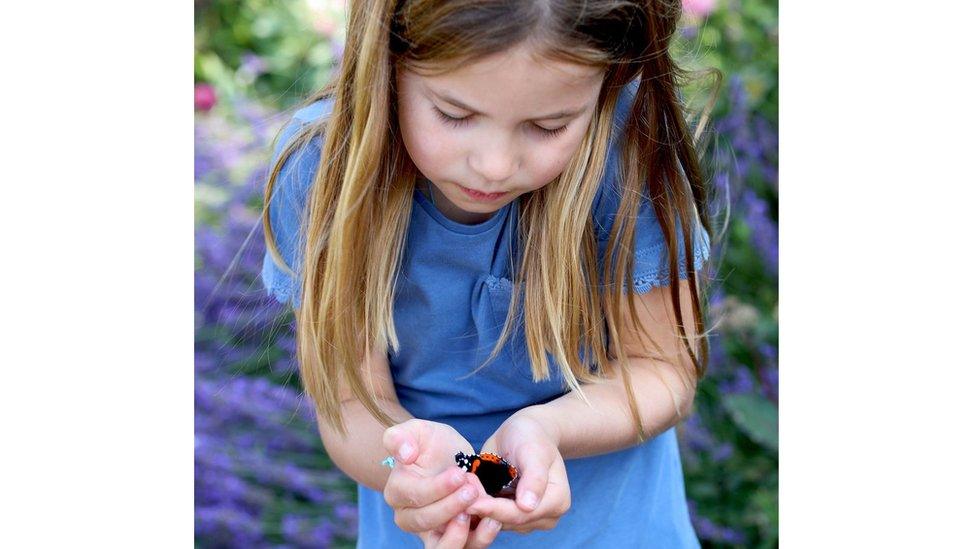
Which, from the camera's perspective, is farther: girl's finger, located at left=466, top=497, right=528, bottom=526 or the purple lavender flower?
the purple lavender flower

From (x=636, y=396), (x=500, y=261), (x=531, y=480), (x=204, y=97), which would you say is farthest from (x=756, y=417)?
(x=204, y=97)

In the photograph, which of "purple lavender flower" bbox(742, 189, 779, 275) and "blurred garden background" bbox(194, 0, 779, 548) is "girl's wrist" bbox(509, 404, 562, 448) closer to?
"blurred garden background" bbox(194, 0, 779, 548)

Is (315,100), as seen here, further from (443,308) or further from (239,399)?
(239,399)

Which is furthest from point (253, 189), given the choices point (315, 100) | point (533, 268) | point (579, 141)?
point (579, 141)

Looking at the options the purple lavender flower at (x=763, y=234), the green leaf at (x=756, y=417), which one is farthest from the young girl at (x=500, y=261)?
the purple lavender flower at (x=763, y=234)

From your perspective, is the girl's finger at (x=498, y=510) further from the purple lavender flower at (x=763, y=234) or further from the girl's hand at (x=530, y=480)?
the purple lavender flower at (x=763, y=234)

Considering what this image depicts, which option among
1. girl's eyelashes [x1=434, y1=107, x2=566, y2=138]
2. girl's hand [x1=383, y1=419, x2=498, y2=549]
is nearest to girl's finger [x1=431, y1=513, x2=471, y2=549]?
girl's hand [x1=383, y1=419, x2=498, y2=549]

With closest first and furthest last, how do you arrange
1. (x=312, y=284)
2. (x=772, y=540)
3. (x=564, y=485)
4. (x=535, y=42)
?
1. (x=535, y=42)
2. (x=564, y=485)
3. (x=312, y=284)
4. (x=772, y=540)

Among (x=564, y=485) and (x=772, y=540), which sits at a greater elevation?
(x=564, y=485)
